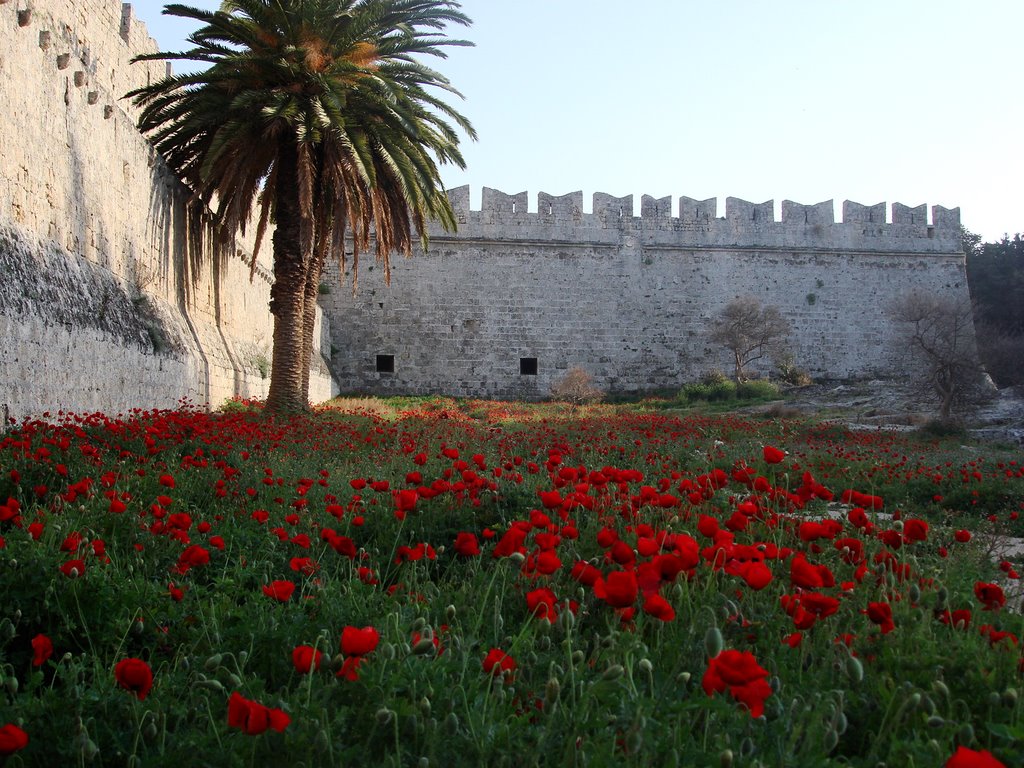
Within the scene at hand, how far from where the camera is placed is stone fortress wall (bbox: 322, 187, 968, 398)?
81.8 ft

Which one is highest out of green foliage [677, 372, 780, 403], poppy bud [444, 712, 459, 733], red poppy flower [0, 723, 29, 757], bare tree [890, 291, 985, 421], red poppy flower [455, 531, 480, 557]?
bare tree [890, 291, 985, 421]

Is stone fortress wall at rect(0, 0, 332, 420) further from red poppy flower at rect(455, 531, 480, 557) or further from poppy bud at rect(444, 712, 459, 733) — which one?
poppy bud at rect(444, 712, 459, 733)

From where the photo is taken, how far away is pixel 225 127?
437 inches

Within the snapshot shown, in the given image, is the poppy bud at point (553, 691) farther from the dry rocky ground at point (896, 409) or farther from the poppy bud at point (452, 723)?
the dry rocky ground at point (896, 409)

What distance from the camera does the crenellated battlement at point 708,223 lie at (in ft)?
83.0

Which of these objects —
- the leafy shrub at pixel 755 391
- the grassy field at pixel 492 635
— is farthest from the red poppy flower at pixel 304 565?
the leafy shrub at pixel 755 391

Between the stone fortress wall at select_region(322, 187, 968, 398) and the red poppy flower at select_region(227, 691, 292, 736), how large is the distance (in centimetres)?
2340

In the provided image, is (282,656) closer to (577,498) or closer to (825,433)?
(577,498)

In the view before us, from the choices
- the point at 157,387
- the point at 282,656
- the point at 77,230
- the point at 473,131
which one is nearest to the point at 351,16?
the point at 473,131

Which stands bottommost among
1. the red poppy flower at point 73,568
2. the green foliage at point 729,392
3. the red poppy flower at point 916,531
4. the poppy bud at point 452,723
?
the green foliage at point 729,392

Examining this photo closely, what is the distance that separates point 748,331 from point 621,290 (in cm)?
424

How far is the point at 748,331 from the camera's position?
80.1 feet

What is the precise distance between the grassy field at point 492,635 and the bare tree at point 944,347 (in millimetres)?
12835

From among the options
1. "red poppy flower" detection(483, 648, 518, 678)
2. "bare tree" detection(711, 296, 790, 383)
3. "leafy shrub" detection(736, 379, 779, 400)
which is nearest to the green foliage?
"leafy shrub" detection(736, 379, 779, 400)
